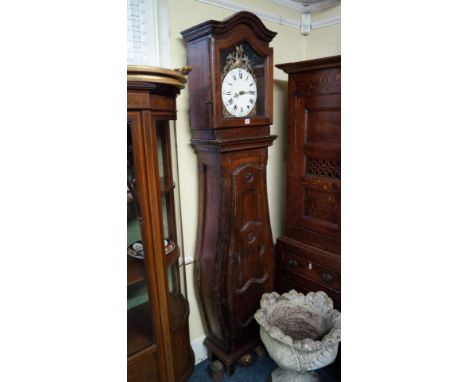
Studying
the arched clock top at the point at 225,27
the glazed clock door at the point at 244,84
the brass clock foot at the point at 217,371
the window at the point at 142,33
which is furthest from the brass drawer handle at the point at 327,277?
the window at the point at 142,33

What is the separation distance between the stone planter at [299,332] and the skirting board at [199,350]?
1.47 ft

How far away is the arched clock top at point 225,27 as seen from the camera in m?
1.24

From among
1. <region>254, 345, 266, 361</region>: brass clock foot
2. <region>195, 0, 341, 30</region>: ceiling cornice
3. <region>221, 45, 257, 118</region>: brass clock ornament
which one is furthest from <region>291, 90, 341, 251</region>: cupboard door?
<region>254, 345, 266, 361</region>: brass clock foot

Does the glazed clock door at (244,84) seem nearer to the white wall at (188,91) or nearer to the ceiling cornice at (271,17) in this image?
the white wall at (188,91)

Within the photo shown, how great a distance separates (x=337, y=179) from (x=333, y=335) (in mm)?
704

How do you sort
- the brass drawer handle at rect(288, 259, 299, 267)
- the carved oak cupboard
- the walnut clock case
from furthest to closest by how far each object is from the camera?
1. the brass drawer handle at rect(288, 259, 299, 267)
2. the carved oak cupboard
3. the walnut clock case

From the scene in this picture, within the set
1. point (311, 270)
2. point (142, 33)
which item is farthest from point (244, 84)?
point (311, 270)

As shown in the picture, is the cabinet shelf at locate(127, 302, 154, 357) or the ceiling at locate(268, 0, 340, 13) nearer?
the cabinet shelf at locate(127, 302, 154, 357)

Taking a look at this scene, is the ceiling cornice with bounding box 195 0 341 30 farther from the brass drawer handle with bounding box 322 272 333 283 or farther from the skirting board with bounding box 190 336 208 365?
the skirting board with bounding box 190 336 208 365

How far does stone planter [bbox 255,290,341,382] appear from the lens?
1235mm

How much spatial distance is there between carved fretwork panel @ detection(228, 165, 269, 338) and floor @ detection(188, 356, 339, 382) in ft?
0.86
